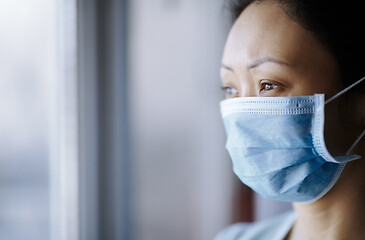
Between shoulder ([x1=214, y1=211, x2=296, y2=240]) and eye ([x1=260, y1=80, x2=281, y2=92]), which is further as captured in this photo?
shoulder ([x1=214, y1=211, x2=296, y2=240])

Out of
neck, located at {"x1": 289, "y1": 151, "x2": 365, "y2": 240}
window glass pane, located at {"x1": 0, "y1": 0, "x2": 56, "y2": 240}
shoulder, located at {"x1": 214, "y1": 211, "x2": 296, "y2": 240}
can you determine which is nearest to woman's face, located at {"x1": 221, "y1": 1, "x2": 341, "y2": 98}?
neck, located at {"x1": 289, "y1": 151, "x2": 365, "y2": 240}

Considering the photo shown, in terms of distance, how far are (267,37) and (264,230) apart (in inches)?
28.2

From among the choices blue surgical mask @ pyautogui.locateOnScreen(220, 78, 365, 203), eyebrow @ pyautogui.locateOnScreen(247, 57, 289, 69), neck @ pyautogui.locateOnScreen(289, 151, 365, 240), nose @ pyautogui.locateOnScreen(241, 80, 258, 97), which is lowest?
neck @ pyautogui.locateOnScreen(289, 151, 365, 240)

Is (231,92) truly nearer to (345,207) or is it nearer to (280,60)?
(280,60)

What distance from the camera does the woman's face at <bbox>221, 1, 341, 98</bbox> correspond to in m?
0.90

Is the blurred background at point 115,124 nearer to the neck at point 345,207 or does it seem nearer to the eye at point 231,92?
the eye at point 231,92

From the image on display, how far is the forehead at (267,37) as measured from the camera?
35.3 inches

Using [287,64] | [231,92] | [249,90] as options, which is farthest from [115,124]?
[287,64]

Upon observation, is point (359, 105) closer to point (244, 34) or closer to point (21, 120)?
point (244, 34)

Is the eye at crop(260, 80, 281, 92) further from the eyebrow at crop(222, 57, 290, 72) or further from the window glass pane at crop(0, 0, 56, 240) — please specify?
the window glass pane at crop(0, 0, 56, 240)

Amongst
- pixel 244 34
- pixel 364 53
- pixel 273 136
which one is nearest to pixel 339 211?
pixel 273 136

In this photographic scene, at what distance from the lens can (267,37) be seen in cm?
92

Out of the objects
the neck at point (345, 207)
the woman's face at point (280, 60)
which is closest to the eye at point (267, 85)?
the woman's face at point (280, 60)

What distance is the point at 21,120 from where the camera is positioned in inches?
57.2
